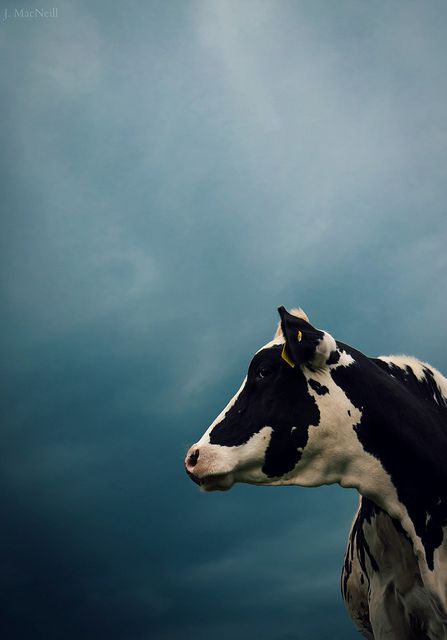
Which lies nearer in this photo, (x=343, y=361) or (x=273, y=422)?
(x=273, y=422)

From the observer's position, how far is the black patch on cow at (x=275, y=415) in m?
5.44

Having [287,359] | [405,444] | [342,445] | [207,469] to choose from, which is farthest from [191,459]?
[405,444]

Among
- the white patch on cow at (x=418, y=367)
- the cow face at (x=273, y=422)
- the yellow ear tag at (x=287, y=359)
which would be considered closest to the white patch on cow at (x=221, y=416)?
the cow face at (x=273, y=422)

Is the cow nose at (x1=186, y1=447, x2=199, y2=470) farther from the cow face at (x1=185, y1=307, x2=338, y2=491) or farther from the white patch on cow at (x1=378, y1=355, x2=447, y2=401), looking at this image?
the white patch on cow at (x1=378, y1=355, x2=447, y2=401)

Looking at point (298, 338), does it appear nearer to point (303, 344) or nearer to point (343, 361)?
point (303, 344)

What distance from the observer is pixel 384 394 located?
18.5ft

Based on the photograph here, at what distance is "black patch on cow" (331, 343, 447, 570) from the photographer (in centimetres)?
548

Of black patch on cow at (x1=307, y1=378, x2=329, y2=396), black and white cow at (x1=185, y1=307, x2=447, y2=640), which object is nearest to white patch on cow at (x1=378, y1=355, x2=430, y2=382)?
black and white cow at (x1=185, y1=307, x2=447, y2=640)

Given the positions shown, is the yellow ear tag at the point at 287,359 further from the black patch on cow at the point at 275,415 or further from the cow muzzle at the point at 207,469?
the cow muzzle at the point at 207,469

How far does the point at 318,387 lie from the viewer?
5574 mm

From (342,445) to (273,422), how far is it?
604mm

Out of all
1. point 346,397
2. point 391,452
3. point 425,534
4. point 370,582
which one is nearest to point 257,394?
point 346,397

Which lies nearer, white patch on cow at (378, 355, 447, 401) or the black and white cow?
the black and white cow

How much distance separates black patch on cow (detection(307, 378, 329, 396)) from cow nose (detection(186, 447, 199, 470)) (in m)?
1.12
